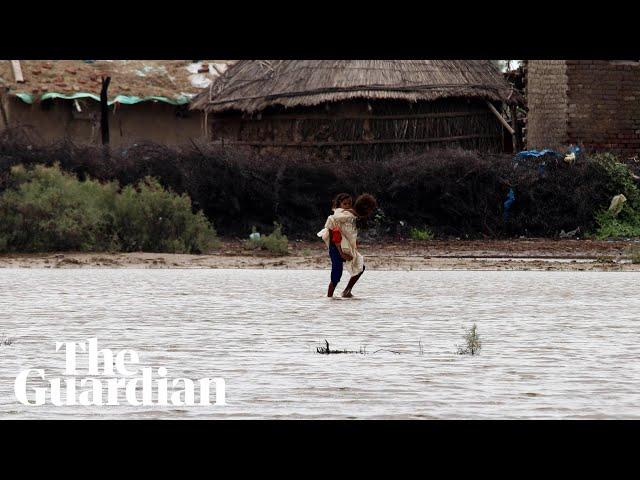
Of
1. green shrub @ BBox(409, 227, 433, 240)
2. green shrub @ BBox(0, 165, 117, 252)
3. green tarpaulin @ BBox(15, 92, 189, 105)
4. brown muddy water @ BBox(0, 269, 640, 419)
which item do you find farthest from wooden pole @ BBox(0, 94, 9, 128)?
brown muddy water @ BBox(0, 269, 640, 419)

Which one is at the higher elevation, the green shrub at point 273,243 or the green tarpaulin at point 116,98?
the green tarpaulin at point 116,98

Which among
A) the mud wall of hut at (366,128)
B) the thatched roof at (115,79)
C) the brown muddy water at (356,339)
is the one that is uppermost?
the thatched roof at (115,79)

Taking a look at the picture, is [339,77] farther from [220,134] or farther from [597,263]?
[597,263]

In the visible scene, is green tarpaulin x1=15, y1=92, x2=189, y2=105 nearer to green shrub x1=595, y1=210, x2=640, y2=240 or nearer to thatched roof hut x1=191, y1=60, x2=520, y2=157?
thatched roof hut x1=191, y1=60, x2=520, y2=157

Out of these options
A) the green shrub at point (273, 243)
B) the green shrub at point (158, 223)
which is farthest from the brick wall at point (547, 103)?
the green shrub at point (158, 223)

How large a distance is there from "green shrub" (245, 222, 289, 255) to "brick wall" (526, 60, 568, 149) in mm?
8477

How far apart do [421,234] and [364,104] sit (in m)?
6.60

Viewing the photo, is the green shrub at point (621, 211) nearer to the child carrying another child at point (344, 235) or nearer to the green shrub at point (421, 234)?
the green shrub at point (421, 234)

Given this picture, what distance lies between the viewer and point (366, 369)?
8.75 meters

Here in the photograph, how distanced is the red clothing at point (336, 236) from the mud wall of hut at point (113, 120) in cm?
2334

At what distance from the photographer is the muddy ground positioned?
21.2 meters

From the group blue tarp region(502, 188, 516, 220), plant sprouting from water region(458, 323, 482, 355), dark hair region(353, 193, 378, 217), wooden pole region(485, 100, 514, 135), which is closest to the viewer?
plant sprouting from water region(458, 323, 482, 355)

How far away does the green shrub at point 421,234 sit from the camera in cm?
2575

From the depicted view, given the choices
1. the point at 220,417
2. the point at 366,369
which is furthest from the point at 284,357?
the point at 220,417
